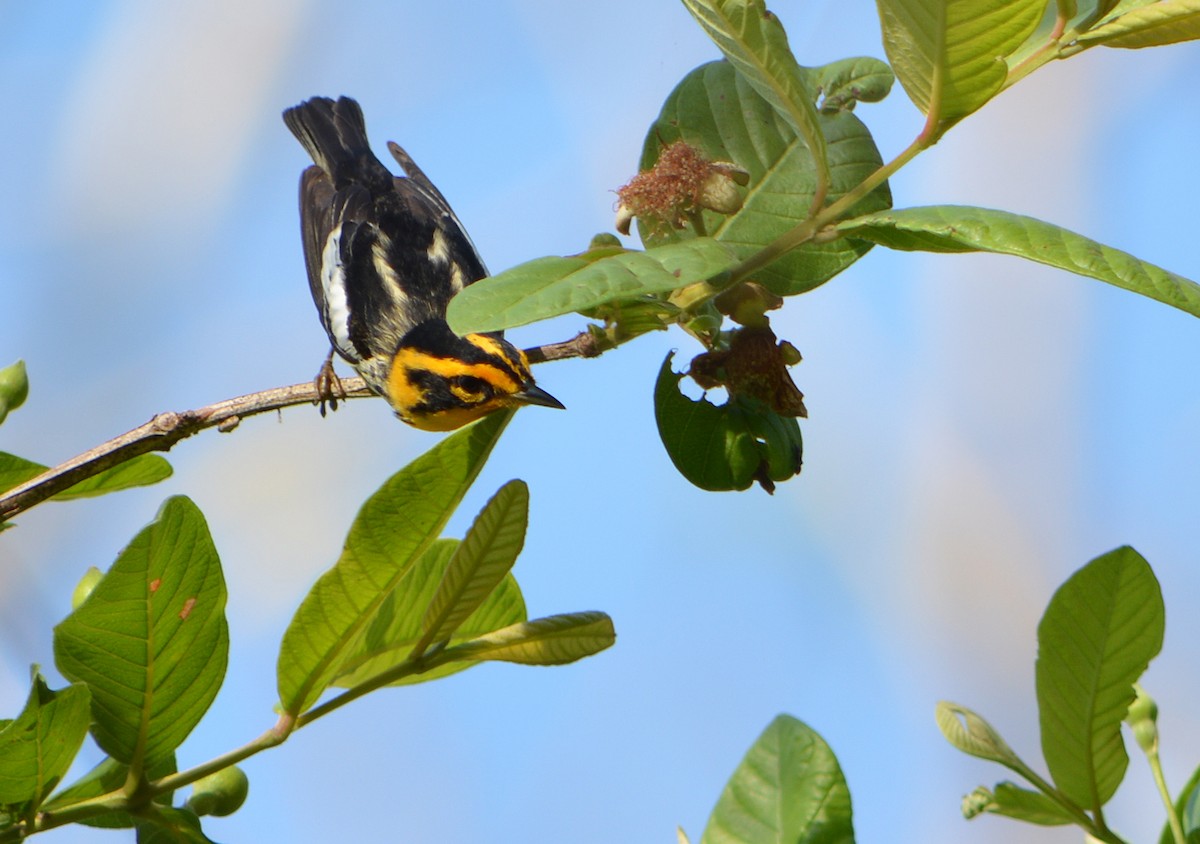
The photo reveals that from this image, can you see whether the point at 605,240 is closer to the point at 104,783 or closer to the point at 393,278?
the point at 104,783

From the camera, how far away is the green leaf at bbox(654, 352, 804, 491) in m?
2.01

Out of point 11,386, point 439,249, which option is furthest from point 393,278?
point 11,386

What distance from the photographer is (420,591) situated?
188 cm

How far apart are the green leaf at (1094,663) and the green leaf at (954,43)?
0.64m

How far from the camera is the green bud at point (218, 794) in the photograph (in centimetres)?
176

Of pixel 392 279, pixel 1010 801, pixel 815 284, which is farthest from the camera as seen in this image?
pixel 392 279

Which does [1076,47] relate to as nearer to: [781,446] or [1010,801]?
[781,446]

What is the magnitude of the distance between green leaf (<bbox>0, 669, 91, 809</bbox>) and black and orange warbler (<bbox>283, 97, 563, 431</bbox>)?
5.49 ft

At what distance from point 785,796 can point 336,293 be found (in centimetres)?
353

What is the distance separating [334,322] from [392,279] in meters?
0.34

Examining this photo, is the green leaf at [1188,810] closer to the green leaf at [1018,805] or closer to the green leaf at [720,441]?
the green leaf at [1018,805]

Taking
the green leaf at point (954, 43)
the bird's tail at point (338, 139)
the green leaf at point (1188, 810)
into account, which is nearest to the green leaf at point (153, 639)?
the green leaf at point (954, 43)

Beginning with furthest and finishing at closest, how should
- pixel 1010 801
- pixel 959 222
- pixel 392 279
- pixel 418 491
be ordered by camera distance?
pixel 392 279 → pixel 1010 801 → pixel 418 491 → pixel 959 222

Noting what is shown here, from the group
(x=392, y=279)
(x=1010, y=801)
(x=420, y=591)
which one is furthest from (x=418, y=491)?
(x=392, y=279)
